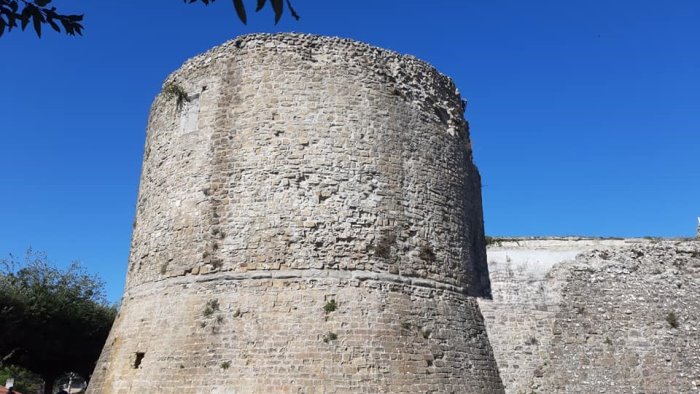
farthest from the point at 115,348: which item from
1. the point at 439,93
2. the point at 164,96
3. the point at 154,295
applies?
the point at 439,93

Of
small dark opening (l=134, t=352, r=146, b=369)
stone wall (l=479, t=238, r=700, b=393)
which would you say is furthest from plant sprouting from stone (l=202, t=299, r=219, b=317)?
stone wall (l=479, t=238, r=700, b=393)

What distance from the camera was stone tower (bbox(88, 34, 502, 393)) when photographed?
395 inches

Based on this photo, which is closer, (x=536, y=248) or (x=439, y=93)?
(x=439, y=93)

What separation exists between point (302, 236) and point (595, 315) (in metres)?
7.39

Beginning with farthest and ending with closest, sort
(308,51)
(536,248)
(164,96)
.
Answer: (536,248) → (164,96) → (308,51)

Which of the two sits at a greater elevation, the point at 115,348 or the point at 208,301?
the point at 208,301

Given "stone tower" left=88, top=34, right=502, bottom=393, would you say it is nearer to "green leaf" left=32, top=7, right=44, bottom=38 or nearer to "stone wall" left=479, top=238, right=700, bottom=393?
"stone wall" left=479, top=238, right=700, bottom=393

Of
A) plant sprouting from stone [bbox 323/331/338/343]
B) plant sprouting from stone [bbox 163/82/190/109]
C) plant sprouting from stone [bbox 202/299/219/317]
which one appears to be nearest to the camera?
plant sprouting from stone [bbox 323/331/338/343]

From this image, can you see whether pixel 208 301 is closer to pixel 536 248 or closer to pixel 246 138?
pixel 246 138

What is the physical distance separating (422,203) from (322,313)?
3.24 metres

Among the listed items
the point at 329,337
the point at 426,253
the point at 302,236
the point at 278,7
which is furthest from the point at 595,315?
the point at 278,7

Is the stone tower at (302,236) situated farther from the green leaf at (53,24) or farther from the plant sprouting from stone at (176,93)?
the green leaf at (53,24)

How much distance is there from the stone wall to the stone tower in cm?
104

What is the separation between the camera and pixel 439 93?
45.3ft
